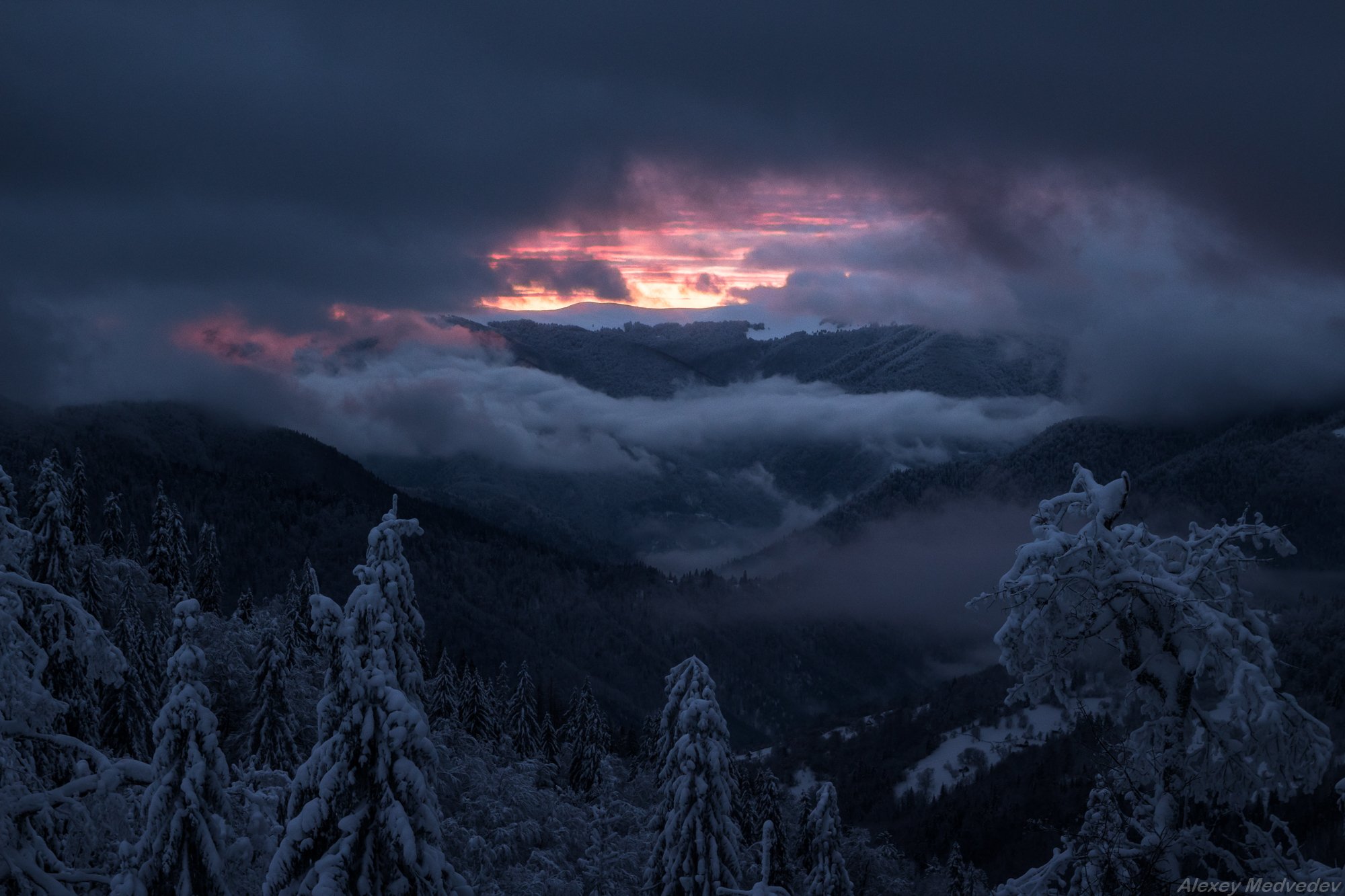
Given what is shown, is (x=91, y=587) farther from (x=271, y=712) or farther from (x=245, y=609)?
(x=245, y=609)

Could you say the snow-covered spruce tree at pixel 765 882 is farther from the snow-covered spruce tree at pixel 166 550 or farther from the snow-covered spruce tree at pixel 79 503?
the snow-covered spruce tree at pixel 166 550

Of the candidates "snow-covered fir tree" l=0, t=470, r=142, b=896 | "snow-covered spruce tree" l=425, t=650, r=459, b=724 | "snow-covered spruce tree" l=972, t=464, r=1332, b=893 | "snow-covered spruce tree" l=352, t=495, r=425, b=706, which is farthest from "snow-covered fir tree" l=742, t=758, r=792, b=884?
"snow-covered fir tree" l=0, t=470, r=142, b=896

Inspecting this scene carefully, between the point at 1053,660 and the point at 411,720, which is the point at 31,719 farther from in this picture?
the point at 1053,660

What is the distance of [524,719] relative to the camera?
69.6 m

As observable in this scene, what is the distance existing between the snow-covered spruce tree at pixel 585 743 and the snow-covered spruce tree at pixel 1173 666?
49851 millimetres

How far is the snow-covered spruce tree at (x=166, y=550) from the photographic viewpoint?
51875mm

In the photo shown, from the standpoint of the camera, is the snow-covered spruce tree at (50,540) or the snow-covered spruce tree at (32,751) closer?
the snow-covered spruce tree at (32,751)

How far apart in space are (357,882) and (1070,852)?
10.1 meters

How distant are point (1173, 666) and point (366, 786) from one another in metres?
11.5

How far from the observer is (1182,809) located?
392 inches

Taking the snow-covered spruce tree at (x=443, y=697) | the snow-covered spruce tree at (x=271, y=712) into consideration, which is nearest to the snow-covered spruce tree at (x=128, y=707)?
the snow-covered spruce tree at (x=271, y=712)

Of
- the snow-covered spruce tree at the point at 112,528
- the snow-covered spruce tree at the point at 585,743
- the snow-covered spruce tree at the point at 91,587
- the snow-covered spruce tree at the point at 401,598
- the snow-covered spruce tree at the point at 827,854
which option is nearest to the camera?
the snow-covered spruce tree at the point at 401,598

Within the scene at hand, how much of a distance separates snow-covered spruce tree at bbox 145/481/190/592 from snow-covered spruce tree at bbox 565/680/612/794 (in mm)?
28710

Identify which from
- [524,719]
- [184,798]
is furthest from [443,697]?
[184,798]
